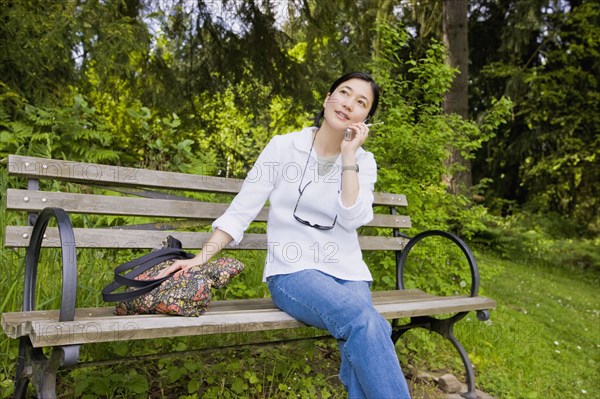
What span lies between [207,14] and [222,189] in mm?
4514

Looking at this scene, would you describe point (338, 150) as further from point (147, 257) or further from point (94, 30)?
point (94, 30)

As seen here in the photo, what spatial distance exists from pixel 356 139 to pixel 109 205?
1167 mm

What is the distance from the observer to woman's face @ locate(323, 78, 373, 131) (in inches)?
107

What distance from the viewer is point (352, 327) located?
2.12m

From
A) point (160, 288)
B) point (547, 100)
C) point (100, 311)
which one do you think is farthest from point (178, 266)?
point (547, 100)

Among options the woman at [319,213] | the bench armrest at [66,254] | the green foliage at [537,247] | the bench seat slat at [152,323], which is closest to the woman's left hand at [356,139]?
the woman at [319,213]

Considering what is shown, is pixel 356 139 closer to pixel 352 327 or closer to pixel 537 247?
pixel 352 327

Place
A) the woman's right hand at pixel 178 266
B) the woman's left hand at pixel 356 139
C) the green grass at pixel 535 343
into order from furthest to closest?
the green grass at pixel 535 343 → the woman's left hand at pixel 356 139 → the woman's right hand at pixel 178 266

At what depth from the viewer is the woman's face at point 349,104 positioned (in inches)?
107

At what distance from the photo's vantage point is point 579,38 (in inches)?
465

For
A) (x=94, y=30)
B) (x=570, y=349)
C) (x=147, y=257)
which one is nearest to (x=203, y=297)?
(x=147, y=257)

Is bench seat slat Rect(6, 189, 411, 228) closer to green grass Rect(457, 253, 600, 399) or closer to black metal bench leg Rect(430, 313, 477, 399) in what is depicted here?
black metal bench leg Rect(430, 313, 477, 399)

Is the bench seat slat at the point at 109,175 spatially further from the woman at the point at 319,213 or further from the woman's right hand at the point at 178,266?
the woman's right hand at the point at 178,266

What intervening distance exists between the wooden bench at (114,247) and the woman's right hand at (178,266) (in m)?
0.21
